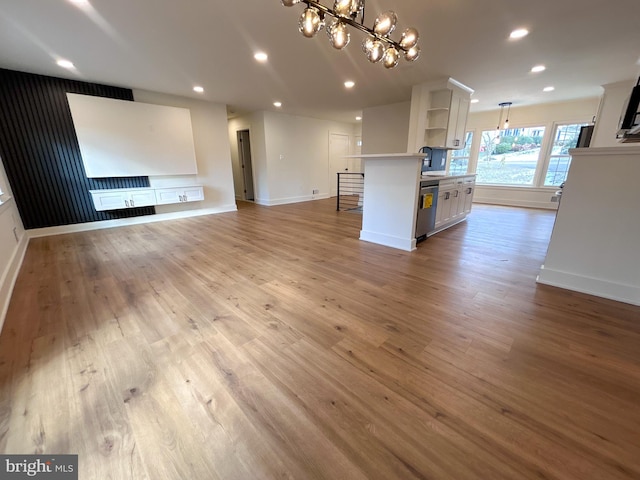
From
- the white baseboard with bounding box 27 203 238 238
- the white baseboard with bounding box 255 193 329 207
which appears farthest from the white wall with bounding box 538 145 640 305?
the white baseboard with bounding box 27 203 238 238

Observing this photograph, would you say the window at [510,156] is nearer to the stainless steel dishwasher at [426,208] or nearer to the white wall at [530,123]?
the white wall at [530,123]

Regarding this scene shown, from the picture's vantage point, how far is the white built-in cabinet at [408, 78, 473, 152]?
4.41m

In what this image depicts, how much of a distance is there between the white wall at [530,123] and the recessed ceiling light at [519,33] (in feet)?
15.4

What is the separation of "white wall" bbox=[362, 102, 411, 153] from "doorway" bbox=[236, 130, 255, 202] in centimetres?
360

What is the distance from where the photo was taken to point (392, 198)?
3.50 meters

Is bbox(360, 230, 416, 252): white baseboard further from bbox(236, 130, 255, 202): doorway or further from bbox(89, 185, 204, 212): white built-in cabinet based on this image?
bbox(236, 130, 255, 202): doorway

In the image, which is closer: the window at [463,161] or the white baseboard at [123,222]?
the white baseboard at [123,222]

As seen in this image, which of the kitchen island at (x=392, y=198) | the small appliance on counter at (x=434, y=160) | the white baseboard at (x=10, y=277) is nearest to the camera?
the white baseboard at (x=10, y=277)

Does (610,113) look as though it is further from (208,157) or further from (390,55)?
(208,157)

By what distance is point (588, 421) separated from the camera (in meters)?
1.17

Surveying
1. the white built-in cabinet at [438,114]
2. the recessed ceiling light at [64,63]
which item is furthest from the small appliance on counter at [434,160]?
the recessed ceiling light at [64,63]

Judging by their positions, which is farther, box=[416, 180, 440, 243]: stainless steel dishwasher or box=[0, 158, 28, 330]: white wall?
box=[416, 180, 440, 243]: stainless steel dishwasher

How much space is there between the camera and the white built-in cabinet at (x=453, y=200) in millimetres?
4168

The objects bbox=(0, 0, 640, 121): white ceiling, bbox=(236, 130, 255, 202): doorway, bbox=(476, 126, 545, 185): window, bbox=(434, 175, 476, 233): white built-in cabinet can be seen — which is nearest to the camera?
bbox=(0, 0, 640, 121): white ceiling
